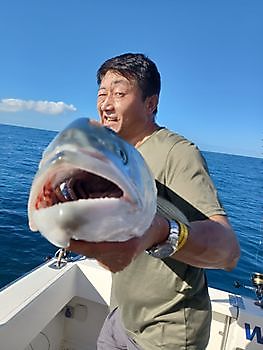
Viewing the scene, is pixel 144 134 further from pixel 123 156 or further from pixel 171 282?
pixel 123 156

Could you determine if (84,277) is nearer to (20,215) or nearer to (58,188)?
(58,188)

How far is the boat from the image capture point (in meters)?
2.08

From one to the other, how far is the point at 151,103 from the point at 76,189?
112 centimetres

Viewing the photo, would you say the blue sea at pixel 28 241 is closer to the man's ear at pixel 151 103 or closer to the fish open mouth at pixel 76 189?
the man's ear at pixel 151 103

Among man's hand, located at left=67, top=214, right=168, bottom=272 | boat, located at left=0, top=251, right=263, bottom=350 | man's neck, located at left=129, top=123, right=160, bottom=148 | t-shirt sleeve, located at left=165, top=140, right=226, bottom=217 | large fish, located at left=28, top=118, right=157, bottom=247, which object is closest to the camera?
large fish, located at left=28, top=118, right=157, bottom=247

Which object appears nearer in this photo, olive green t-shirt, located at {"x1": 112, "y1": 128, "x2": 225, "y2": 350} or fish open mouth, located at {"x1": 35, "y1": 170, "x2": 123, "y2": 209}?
fish open mouth, located at {"x1": 35, "y1": 170, "x2": 123, "y2": 209}

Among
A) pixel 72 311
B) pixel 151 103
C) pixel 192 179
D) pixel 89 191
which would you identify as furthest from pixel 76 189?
pixel 72 311

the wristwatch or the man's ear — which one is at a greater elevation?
the man's ear

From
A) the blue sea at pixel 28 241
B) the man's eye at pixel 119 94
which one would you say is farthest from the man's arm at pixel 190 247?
the blue sea at pixel 28 241

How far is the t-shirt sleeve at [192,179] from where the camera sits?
117 centimetres

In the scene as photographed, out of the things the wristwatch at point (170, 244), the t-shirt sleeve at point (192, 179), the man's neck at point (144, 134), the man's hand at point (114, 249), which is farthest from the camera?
the man's neck at point (144, 134)

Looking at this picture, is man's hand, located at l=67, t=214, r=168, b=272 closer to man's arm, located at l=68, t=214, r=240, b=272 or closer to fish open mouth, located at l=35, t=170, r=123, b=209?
man's arm, located at l=68, t=214, r=240, b=272

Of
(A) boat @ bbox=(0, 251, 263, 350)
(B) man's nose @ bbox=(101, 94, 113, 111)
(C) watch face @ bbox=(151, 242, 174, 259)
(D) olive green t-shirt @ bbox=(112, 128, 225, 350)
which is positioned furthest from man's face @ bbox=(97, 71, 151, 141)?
→ (A) boat @ bbox=(0, 251, 263, 350)

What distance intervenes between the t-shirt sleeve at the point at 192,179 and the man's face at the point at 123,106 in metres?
0.41
